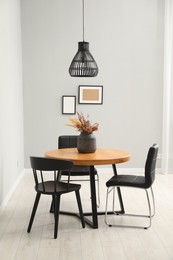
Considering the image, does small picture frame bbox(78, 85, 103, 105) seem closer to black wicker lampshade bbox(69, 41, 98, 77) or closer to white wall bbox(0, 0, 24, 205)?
white wall bbox(0, 0, 24, 205)

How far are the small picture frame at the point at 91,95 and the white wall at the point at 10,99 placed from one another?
1015mm

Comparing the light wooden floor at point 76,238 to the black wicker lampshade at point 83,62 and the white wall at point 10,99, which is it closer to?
the white wall at point 10,99

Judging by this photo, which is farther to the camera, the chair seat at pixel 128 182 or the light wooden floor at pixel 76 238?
the chair seat at pixel 128 182

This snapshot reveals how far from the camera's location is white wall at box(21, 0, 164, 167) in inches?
253

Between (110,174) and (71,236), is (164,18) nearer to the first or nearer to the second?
(110,174)

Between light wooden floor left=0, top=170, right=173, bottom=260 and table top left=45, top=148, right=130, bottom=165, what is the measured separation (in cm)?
67

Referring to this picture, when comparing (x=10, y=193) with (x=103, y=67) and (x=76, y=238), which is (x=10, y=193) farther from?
(x=103, y=67)

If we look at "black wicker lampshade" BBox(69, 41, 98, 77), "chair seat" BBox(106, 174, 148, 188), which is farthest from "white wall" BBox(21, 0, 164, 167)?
"chair seat" BBox(106, 174, 148, 188)

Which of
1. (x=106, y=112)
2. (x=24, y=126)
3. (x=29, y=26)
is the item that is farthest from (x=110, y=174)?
(x=29, y=26)

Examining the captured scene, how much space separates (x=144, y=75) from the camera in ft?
21.6

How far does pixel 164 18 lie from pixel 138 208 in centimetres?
346

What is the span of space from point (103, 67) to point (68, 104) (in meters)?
0.86

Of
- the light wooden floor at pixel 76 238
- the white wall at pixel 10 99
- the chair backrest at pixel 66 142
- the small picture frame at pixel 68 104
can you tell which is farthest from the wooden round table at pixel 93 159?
the small picture frame at pixel 68 104

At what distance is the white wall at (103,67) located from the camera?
642 centimetres
